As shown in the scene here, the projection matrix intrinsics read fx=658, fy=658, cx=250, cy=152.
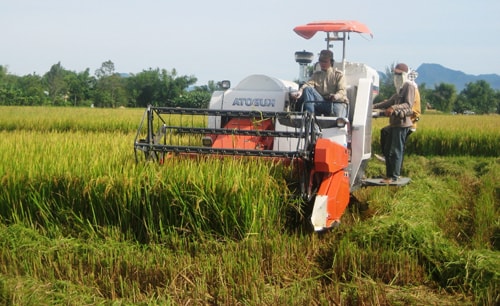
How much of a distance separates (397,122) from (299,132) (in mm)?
2955

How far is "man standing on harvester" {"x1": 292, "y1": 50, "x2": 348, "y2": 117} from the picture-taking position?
784 cm

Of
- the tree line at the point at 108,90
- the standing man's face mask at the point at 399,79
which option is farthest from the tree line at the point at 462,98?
the standing man's face mask at the point at 399,79

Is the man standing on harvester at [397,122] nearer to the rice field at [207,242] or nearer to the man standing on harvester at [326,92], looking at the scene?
the man standing on harvester at [326,92]

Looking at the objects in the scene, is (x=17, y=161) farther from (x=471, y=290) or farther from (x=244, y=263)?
(x=471, y=290)

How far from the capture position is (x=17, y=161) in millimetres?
6902

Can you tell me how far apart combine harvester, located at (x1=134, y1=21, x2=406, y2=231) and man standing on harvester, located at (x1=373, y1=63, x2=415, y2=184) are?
0.35 metres

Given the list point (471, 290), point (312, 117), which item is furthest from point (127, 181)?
point (471, 290)

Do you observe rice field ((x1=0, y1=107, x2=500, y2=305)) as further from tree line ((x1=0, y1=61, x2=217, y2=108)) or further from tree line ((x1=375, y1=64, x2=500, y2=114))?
tree line ((x1=375, y1=64, x2=500, y2=114))

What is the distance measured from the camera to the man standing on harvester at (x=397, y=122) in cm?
889

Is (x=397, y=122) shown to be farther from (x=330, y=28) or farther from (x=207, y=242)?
(x=207, y=242)

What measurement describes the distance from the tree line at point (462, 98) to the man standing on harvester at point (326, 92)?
63.5 metres

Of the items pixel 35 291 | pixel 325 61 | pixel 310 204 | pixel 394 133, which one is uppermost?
→ pixel 325 61

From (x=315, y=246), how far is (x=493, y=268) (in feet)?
5.13

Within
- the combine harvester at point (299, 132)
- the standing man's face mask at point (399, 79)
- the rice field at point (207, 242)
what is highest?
the standing man's face mask at point (399, 79)
